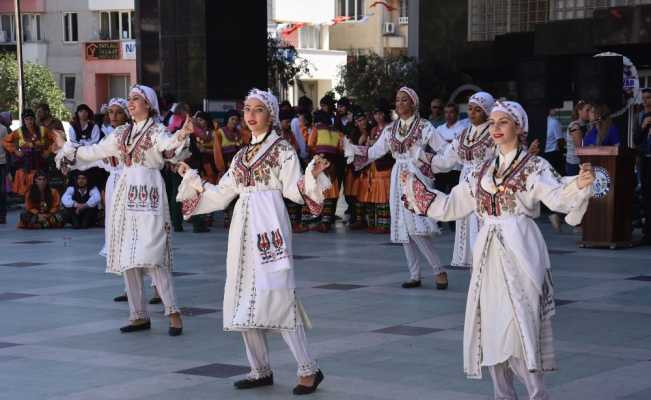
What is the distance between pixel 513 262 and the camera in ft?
21.8

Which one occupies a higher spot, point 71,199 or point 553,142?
point 553,142

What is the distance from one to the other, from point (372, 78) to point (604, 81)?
59.4 feet

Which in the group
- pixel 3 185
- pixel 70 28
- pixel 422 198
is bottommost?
pixel 3 185

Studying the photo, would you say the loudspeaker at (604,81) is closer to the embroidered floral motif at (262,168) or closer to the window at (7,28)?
the embroidered floral motif at (262,168)

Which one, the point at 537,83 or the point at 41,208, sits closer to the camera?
the point at 41,208

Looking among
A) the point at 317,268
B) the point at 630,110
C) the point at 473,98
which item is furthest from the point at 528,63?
the point at 473,98

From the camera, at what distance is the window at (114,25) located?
55156mm

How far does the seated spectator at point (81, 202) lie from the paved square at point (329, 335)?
3.73m

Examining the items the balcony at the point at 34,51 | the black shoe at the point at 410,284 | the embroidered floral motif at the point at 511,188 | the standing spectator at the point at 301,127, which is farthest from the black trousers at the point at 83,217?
the balcony at the point at 34,51

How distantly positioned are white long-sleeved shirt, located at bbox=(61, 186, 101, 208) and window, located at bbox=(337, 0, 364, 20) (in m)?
44.5

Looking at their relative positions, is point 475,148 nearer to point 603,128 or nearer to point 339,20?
point 603,128

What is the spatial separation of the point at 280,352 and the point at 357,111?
11.5m

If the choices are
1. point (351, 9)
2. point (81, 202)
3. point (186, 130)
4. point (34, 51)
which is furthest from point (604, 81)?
point (351, 9)

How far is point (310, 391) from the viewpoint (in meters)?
7.46
